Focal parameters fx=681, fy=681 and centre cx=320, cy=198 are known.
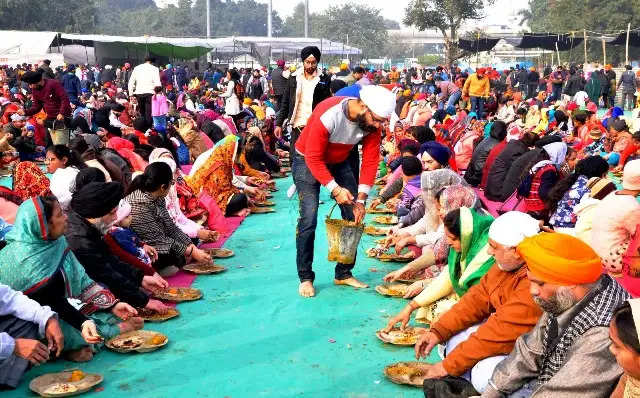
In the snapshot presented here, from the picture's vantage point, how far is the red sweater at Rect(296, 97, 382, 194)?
4125mm

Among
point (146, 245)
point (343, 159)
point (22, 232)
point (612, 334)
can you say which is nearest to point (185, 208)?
point (146, 245)

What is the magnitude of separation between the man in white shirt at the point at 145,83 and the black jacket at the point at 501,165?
6.19 metres

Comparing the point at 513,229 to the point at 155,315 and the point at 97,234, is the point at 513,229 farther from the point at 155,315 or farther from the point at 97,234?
the point at 97,234

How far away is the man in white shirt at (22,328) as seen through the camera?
120 inches

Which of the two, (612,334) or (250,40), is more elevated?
(250,40)

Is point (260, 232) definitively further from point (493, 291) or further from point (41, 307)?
point (493, 291)

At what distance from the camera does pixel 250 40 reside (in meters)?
24.2

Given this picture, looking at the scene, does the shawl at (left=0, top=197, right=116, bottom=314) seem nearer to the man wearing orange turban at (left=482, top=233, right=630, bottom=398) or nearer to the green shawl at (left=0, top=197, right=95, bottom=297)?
the green shawl at (left=0, top=197, right=95, bottom=297)

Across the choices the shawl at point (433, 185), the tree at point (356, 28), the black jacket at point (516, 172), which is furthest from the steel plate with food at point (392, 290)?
the tree at point (356, 28)

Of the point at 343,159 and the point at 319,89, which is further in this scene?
the point at 319,89

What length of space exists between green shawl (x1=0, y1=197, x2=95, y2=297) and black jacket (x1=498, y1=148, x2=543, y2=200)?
4.19 m

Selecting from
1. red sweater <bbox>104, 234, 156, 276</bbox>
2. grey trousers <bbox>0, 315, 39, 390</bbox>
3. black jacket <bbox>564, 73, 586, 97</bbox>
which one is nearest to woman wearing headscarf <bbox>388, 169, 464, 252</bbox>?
red sweater <bbox>104, 234, 156, 276</bbox>

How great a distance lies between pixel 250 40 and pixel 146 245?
20.6m

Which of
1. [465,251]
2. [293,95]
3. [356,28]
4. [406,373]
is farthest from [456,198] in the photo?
[356,28]
